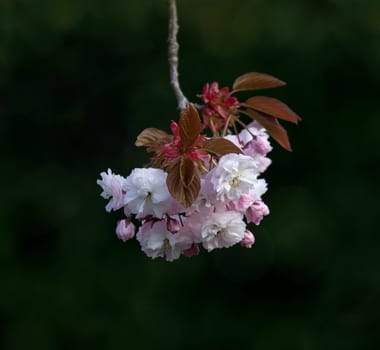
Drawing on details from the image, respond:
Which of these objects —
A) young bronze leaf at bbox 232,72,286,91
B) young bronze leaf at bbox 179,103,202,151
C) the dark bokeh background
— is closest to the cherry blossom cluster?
young bronze leaf at bbox 179,103,202,151

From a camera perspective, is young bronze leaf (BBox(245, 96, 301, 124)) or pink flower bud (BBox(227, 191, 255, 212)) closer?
pink flower bud (BBox(227, 191, 255, 212))

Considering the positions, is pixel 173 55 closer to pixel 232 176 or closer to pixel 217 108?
pixel 217 108

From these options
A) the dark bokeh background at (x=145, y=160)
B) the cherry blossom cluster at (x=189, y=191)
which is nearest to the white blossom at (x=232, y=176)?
the cherry blossom cluster at (x=189, y=191)

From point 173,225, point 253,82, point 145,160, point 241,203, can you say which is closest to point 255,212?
point 241,203

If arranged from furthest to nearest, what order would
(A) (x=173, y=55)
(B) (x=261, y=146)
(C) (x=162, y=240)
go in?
(A) (x=173, y=55)
(B) (x=261, y=146)
(C) (x=162, y=240)

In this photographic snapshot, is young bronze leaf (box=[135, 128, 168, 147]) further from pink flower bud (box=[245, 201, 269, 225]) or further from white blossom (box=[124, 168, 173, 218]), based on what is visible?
pink flower bud (box=[245, 201, 269, 225])

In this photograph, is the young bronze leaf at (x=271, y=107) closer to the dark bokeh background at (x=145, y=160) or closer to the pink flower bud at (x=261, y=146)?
the pink flower bud at (x=261, y=146)

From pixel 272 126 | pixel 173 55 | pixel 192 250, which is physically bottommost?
pixel 192 250
